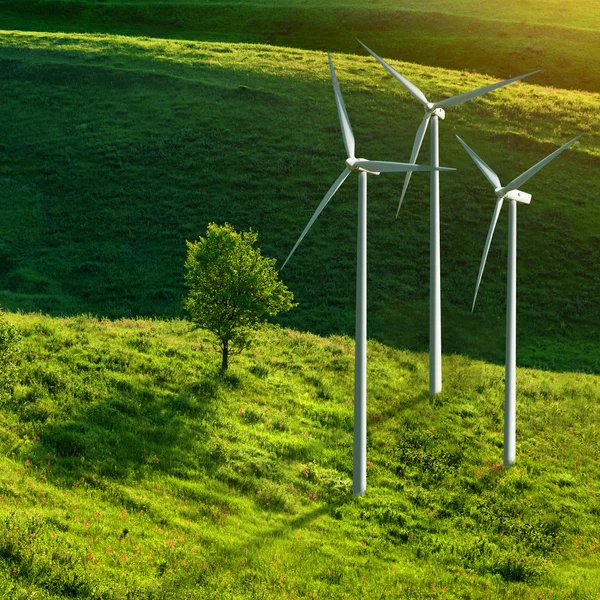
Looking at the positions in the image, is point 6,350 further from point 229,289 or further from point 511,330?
point 511,330

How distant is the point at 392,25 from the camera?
119 meters

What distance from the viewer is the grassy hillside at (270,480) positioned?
20.5 m

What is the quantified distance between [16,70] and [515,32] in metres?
77.1

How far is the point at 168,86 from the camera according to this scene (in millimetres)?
82250

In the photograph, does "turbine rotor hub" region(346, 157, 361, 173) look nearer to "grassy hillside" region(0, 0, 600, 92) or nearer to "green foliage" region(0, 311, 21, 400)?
"green foliage" region(0, 311, 21, 400)

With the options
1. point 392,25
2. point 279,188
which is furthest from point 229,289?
point 392,25

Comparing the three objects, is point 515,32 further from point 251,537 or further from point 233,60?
point 251,537

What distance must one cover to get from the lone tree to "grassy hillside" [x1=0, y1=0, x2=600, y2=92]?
256ft

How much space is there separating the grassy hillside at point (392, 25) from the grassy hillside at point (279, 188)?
54.9ft

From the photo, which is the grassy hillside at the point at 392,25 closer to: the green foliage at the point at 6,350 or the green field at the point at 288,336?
the green field at the point at 288,336

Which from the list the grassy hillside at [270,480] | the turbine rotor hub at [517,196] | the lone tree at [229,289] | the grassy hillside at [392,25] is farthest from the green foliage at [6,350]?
the grassy hillside at [392,25]

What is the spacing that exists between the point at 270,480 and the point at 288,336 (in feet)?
53.8

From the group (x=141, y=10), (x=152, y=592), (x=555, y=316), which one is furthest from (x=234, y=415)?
(x=141, y=10)

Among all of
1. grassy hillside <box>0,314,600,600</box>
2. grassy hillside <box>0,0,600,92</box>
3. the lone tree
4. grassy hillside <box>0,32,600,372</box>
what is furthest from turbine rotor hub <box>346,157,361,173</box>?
grassy hillside <box>0,0,600,92</box>
